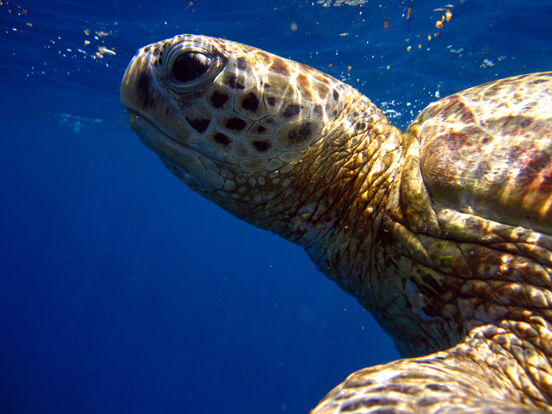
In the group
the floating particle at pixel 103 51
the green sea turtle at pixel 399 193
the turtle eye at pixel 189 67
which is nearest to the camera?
the green sea turtle at pixel 399 193

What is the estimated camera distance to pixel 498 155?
50.2 inches

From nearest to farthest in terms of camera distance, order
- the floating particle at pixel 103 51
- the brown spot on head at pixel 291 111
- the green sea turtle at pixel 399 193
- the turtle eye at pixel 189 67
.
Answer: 1. the green sea turtle at pixel 399 193
2. the turtle eye at pixel 189 67
3. the brown spot on head at pixel 291 111
4. the floating particle at pixel 103 51

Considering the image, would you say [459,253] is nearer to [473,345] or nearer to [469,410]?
[473,345]

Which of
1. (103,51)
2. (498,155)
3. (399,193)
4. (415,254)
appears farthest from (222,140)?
(103,51)

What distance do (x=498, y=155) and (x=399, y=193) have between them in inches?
17.5

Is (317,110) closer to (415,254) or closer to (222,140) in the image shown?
(222,140)

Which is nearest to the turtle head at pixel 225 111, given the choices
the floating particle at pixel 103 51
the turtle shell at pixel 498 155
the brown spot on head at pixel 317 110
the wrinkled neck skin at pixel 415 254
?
the brown spot on head at pixel 317 110

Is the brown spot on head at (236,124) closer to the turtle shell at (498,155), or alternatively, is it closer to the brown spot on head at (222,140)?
the brown spot on head at (222,140)

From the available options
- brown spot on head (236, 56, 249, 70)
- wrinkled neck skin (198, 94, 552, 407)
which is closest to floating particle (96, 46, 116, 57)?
brown spot on head (236, 56, 249, 70)

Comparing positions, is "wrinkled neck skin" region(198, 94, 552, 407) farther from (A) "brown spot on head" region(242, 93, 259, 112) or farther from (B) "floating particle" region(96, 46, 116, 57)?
(B) "floating particle" region(96, 46, 116, 57)

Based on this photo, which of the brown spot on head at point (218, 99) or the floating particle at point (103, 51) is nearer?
the brown spot on head at point (218, 99)

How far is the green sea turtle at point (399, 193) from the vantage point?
105 centimetres

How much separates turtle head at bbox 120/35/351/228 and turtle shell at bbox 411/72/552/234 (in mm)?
632

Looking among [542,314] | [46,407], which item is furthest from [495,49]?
[46,407]
